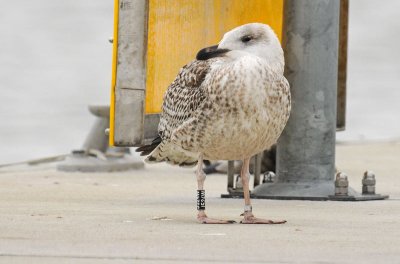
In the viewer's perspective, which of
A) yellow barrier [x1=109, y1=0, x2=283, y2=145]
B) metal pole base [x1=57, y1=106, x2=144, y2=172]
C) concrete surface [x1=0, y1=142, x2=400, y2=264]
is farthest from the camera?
metal pole base [x1=57, y1=106, x2=144, y2=172]

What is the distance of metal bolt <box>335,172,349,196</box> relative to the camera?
30.0 ft

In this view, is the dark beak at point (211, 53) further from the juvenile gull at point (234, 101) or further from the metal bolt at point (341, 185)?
the metal bolt at point (341, 185)

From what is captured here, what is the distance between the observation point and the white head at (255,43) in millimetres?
7512

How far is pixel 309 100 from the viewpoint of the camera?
9.44 m

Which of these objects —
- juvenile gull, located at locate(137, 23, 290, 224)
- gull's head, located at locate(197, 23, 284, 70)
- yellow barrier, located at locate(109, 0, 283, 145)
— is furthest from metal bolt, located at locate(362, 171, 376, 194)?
gull's head, located at locate(197, 23, 284, 70)

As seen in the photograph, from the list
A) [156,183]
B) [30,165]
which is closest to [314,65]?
[156,183]

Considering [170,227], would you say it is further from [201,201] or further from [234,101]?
[234,101]

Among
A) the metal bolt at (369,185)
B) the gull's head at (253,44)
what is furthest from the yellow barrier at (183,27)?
the gull's head at (253,44)

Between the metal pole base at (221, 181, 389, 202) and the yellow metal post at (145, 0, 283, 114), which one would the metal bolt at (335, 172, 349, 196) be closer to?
the metal pole base at (221, 181, 389, 202)

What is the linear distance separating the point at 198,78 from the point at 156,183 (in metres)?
3.81

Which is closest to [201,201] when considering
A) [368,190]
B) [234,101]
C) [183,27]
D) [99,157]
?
[234,101]

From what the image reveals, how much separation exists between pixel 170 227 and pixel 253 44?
3.59 feet

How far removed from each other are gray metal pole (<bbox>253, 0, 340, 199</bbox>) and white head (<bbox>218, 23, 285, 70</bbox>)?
6.22 feet

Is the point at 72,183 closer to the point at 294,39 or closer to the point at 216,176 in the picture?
the point at 216,176
